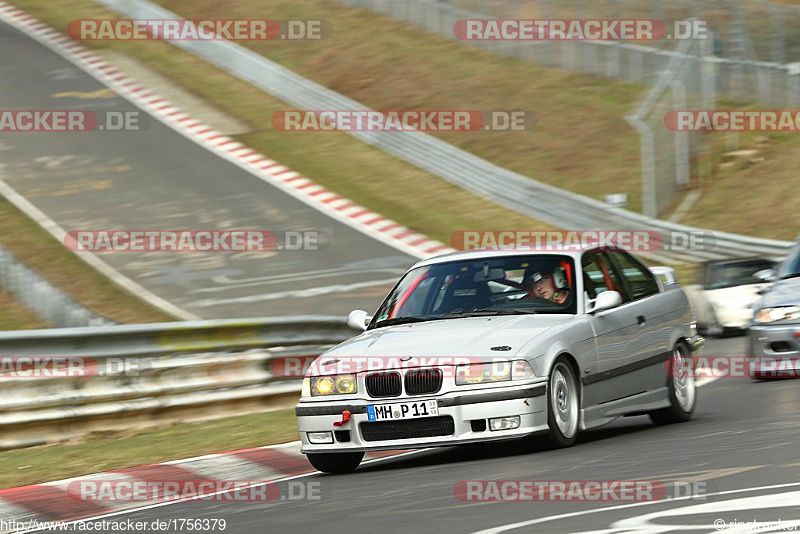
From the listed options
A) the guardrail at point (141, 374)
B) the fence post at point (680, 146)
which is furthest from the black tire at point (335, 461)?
the fence post at point (680, 146)

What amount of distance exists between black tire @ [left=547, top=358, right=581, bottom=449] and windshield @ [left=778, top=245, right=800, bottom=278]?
17.1 feet

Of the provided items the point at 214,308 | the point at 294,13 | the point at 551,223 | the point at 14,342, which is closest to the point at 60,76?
the point at 294,13

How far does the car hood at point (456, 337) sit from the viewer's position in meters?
8.78

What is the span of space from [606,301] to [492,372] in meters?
1.21

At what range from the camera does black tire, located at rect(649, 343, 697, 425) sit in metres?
10.5

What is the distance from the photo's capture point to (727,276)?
2106cm

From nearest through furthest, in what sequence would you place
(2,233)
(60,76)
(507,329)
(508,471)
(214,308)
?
(508,471) < (507,329) < (214,308) < (2,233) < (60,76)

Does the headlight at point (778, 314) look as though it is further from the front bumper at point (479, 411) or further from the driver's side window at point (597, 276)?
the front bumper at point (479, 411)

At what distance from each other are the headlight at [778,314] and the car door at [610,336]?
335 cm

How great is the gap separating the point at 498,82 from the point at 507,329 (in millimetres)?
26975

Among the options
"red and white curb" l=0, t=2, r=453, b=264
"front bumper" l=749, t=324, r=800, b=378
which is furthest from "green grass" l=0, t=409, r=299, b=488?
"red and white curb" l=0, t=2, r=453, b=264

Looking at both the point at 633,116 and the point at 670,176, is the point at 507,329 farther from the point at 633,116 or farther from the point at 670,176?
the point at 670,176

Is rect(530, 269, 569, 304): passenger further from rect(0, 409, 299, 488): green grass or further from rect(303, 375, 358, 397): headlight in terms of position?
rect(0, 409, 299, 488): green grass

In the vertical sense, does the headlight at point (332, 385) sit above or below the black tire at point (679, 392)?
above
